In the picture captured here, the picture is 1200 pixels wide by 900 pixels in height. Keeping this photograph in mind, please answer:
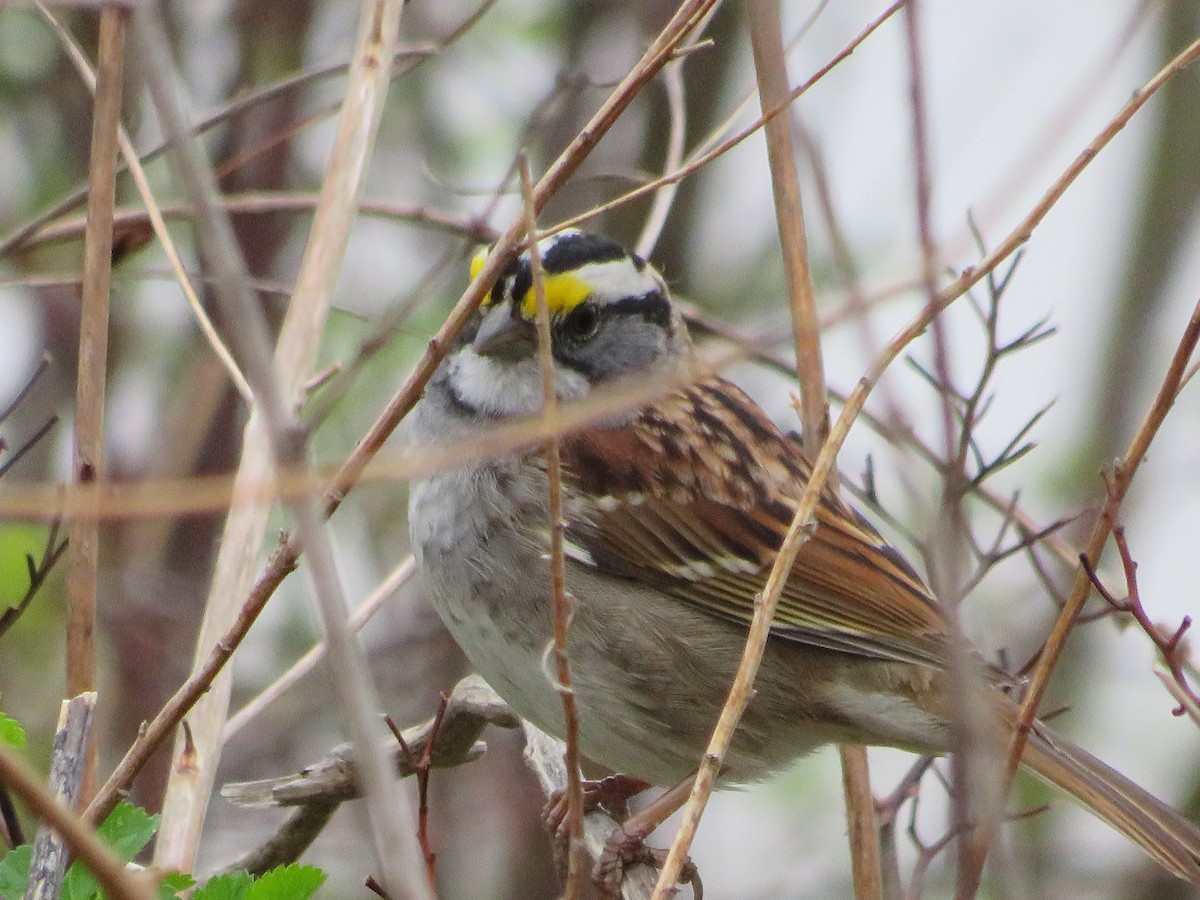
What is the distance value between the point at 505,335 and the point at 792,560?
135cm

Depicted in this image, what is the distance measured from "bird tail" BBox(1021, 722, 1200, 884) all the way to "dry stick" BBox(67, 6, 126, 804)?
1472mm

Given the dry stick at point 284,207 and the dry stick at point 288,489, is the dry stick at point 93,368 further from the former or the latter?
the dry stick at point 284,207

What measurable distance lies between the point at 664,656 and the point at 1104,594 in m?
1.04

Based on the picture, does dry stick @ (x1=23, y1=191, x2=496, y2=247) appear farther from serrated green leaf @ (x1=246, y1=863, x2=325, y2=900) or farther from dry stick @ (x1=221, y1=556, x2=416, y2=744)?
serrated green leaf @ (x1=246, y1=863, x2=325, y2=900)

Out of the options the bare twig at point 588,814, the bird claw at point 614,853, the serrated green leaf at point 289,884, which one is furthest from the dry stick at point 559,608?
the bare twig at point 588,814

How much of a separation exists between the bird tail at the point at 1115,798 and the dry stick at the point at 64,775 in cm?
151

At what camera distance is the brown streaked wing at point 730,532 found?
2998 millimetres

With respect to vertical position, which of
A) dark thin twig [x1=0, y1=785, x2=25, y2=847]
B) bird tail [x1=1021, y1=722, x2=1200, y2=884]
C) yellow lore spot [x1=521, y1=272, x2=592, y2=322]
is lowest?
dark thin twig [x1=0, y1=785, x2=25, y2=847]

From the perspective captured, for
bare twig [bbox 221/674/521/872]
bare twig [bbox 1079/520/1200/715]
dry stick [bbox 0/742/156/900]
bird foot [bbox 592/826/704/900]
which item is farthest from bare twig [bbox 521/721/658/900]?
dry stick [bbox 0/742/156/900]

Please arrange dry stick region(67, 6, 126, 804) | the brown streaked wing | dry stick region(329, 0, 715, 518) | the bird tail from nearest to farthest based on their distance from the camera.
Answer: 1. dry stick region(329, 0, 715, 518)
2. dry stick region(67, 6, 126, 804)
3. the bird tail
4. the brown streaked wing

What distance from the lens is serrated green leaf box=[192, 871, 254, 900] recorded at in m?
1.72

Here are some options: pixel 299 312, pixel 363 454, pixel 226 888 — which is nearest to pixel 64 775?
pixel 226 888

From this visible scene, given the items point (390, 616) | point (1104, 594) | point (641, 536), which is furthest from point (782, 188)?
point (390, 616)

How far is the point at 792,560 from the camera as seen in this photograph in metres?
1.76
